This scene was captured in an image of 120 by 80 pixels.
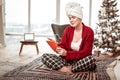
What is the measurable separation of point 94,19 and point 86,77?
189 inches

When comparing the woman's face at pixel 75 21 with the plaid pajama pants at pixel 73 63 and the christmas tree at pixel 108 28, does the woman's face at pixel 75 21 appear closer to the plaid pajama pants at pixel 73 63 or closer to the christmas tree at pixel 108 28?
the plaid pajama pants at pixel 73 63

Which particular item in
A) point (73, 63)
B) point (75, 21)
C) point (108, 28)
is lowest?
point (73, 63)

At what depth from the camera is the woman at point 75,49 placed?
2.75 m

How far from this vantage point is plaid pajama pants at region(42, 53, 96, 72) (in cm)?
272

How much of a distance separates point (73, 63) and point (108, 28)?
2.23 m

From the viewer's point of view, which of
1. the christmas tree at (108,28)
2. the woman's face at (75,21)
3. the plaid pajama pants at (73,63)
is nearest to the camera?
the plaid pajama pants at (73,63)

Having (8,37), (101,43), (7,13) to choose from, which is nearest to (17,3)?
(7,13)

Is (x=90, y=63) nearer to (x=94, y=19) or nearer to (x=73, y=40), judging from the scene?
Answer: (x=73, y=40)

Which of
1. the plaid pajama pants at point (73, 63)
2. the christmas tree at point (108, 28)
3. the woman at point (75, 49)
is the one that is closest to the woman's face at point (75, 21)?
the woman at point (75, 49)

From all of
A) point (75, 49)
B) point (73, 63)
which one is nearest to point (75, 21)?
point (75, 49)

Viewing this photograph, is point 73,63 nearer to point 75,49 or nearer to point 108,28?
point 75,49

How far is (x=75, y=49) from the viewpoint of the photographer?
2.89 meters

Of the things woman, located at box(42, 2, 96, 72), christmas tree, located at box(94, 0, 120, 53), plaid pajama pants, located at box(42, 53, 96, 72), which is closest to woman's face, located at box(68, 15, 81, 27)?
woman, located at box(42, 2, 96, 72)

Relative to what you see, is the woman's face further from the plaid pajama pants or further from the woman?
the plaid pajama pants
